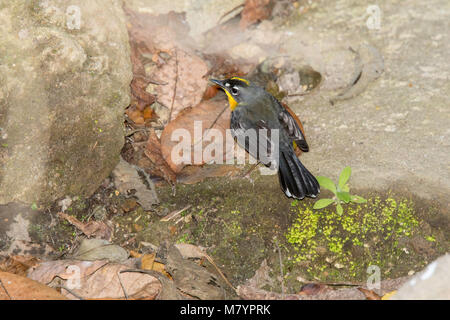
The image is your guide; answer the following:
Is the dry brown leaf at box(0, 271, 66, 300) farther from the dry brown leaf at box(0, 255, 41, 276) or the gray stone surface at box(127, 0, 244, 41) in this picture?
the gray stone surface at box(127, 0, 244, 41)

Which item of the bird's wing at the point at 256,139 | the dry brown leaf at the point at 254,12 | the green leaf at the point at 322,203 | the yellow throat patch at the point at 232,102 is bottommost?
the green leaf at the point at 322,203

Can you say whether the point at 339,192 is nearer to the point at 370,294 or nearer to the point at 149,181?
the point at 370,294

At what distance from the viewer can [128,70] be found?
447 cm

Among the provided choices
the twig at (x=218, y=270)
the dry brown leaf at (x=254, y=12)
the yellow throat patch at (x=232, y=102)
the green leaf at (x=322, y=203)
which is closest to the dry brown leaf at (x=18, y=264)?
the twig at (x=218, y=270)

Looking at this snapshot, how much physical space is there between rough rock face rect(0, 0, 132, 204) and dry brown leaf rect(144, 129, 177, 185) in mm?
310

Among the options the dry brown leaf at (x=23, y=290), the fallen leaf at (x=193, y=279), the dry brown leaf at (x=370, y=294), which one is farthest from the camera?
the fallen leaf at (x=193, y=279)

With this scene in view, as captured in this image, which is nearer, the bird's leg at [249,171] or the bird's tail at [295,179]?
the bird's tail at [295,179]

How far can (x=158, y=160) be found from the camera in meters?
4.54

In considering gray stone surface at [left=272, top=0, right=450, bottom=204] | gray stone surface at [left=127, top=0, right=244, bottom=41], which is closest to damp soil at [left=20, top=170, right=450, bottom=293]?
gray stone surface at [left=272, top=0, right=450, bottom=204]

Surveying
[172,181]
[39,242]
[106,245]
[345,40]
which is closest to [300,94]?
[345,40]

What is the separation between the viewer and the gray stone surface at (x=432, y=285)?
8.61ft

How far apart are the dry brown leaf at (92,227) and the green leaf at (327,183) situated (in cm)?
196

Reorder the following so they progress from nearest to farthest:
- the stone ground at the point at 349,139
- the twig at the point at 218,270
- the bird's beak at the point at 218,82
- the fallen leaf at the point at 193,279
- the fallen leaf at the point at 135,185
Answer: the fallen leaf at the point at 193,279, the twig at the point at 218,270, the stone ground at the point at 349,139, the fallen leaf at the point at 135,185, the bird's beak at the point at 218,82

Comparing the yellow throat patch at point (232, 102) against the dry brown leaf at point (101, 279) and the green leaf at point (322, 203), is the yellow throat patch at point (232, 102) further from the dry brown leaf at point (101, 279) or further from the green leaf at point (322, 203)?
the dry brown leaf at point (101, 279)
